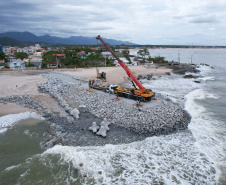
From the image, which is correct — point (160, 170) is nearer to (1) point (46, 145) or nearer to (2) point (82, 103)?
→ (1) point (46, 145)

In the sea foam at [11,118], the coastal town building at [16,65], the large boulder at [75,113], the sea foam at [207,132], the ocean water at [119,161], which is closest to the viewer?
the ocean water at [119,161]

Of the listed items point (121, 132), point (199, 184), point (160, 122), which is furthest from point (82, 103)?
point (199, 184)

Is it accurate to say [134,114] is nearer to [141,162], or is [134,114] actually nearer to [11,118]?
[141,162]

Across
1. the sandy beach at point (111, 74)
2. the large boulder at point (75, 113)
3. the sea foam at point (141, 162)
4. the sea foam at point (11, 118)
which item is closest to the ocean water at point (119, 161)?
the sea foam at point (141, 162)

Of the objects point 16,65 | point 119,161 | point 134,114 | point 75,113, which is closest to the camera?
point 119,161

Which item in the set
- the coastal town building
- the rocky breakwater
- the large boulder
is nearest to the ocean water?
the rocky breakwater

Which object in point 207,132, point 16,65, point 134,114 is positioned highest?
point 16,65

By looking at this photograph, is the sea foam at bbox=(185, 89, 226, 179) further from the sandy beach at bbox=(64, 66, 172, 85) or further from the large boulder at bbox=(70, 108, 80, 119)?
the sandy beach at bbox=(64, 66, 172, 85)

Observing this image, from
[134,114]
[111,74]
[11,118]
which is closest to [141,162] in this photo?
[134,114]

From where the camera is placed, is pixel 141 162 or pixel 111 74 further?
pixel 111 74

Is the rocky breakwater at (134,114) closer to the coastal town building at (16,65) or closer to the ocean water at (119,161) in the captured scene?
the ocean water at (119,161)
